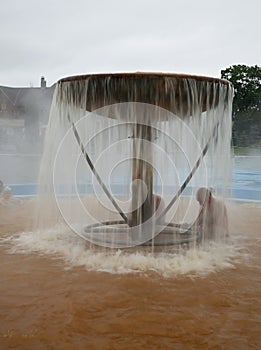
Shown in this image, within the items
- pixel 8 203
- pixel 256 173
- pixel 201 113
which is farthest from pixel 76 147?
pixel 256 173

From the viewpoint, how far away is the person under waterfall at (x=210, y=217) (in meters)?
5.29

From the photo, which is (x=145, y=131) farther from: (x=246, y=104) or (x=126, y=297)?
(x=246, y=104)

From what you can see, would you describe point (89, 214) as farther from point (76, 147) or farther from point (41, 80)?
point (41, 80)

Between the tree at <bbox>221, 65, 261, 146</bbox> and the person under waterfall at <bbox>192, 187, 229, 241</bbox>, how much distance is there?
21150 millimetres

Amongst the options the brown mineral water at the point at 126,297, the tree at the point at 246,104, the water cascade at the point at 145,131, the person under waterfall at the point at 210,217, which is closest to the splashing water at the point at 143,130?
the water cascade at the point at 145,131

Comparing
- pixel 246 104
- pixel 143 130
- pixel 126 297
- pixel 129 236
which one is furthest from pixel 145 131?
pixel 246 104

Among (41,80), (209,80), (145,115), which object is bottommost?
(145,115)

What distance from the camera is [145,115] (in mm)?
4730

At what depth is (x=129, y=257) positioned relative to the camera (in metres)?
4.44

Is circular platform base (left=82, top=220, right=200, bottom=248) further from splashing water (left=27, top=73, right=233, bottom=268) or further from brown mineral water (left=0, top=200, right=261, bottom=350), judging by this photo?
brown mineral water (left=0, top=200, right=261, bottom=350)

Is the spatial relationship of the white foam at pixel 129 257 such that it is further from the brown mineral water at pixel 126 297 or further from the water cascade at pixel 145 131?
the water cascade at pixel 145 131

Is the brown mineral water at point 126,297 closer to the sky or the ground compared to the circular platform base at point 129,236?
closer to the ground

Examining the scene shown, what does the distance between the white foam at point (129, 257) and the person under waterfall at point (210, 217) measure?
8.1 inches

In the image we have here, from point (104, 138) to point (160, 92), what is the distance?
5.00 ft
